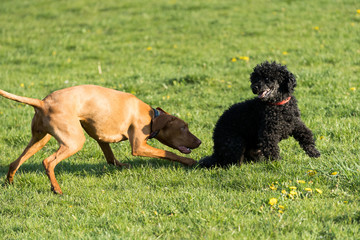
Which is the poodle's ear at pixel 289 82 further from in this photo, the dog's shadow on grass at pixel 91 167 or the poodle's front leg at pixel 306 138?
the dog's shadow on grass at pixel 91 167

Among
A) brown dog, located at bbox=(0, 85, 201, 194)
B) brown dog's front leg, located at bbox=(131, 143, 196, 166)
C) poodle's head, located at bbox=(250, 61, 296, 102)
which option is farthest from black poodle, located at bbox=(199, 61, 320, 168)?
brown dog, located at bbox=(0, 85, 201, 194)

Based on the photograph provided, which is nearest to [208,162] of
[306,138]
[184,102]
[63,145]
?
[306,138]

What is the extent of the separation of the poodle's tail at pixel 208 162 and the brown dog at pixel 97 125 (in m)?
0.12

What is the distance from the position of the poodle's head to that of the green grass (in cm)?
77

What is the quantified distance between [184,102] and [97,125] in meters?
2.88

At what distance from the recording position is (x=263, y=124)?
16.8 ft

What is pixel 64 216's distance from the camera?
4375 millimetres

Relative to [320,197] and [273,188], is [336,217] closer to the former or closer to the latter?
[320,197]

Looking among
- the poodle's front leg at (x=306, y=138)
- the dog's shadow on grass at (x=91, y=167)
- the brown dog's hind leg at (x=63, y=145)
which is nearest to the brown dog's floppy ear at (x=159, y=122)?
the dog's shadow on grass at (x=91, y=167)

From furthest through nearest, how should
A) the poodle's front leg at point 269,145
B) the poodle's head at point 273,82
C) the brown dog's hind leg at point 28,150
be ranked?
1. the brown dog's hind leg at point 28,150
2. the poodle's front leg at point 269,145
3. the poodle's head at point 273,82

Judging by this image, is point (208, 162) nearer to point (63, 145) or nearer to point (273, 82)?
point (273, 82)

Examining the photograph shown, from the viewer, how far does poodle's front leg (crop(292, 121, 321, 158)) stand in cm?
526

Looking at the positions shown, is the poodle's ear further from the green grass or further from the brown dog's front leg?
the brown dog's front leg

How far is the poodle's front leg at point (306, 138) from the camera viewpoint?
17.3 feet
